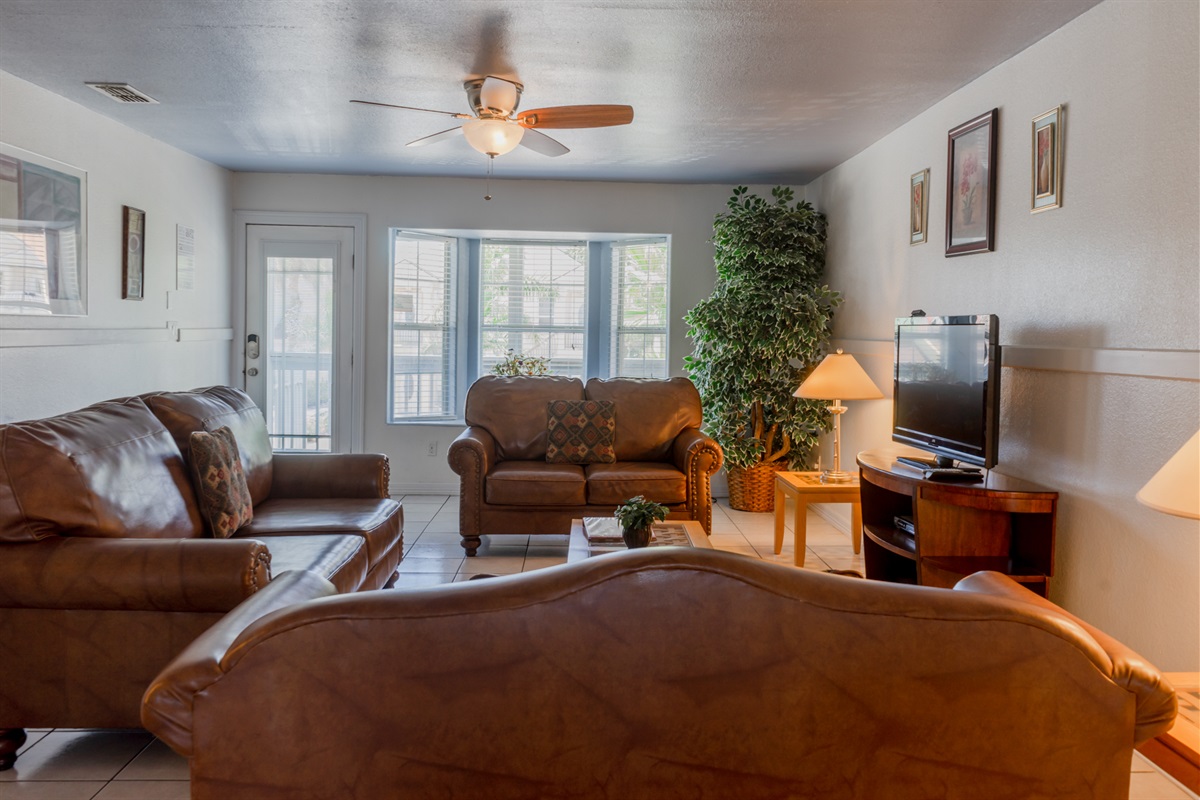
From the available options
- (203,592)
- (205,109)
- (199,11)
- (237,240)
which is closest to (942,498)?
(203,592)

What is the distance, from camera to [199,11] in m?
3.25

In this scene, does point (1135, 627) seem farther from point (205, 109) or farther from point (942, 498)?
point (205, 109)

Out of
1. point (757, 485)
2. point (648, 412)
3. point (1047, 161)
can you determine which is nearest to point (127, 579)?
point (1047, 161)

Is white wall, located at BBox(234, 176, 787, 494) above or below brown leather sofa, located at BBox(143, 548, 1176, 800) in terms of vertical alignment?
above

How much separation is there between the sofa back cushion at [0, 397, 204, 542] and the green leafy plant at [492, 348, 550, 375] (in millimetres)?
3648

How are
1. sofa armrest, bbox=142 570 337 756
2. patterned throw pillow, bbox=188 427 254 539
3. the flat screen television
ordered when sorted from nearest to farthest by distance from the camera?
sofa armrest, bbox=142 570 337 756, patterned throw pillow, bbox=188 427 254 539, the flat screen television

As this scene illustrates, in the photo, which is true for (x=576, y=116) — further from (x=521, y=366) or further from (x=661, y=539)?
(x=521, y=366)

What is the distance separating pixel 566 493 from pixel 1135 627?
108 inches

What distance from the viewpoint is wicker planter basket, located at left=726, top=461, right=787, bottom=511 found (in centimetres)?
620

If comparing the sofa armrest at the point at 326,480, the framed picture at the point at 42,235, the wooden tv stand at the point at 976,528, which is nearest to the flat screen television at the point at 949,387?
the wooden tv stand at the point at 976,528

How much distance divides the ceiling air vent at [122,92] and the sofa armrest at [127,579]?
2.72 meters

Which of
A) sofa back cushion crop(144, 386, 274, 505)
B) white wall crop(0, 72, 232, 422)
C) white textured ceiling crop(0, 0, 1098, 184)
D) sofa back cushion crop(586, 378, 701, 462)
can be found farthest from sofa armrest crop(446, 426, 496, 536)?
white wall crop(0, 72, 232, 422)

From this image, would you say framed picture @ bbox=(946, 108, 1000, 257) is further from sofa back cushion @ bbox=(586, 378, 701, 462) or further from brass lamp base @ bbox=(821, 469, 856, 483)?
sofa back cushion @ bbox=(586, 378, 701, 462)

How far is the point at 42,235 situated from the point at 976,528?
436 cm
